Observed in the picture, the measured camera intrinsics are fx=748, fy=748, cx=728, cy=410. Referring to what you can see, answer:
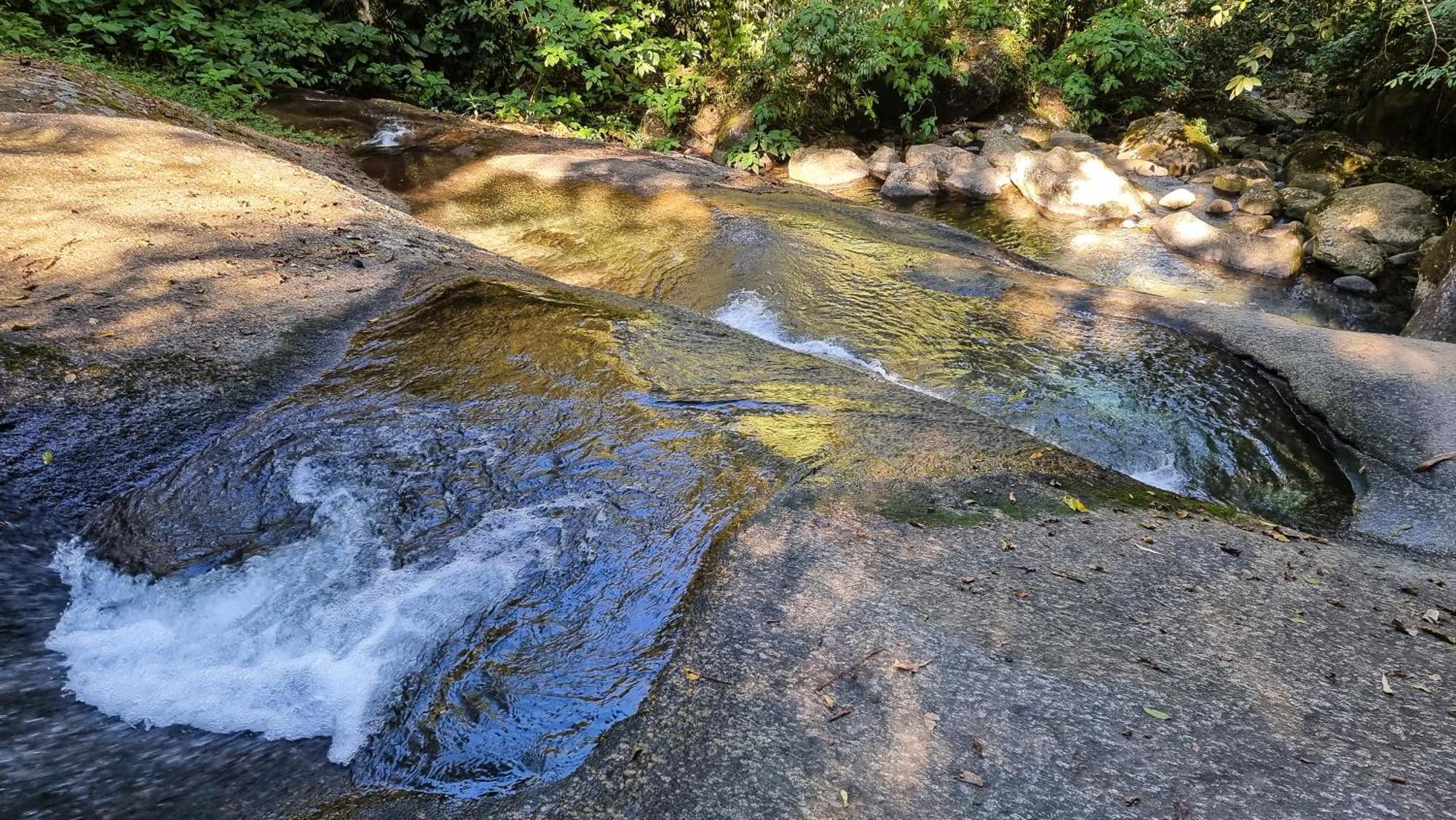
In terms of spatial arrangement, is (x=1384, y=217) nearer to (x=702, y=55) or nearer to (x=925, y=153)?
(x=925, y=153)

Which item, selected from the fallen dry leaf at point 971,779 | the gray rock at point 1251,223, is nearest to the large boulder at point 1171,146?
the gray rock at point 1251,223

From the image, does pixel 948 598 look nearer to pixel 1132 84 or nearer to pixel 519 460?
pixel 519 460

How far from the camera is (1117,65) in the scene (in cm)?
1502

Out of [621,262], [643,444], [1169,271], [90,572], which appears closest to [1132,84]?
[1169,271]

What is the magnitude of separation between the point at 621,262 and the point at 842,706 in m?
6.06

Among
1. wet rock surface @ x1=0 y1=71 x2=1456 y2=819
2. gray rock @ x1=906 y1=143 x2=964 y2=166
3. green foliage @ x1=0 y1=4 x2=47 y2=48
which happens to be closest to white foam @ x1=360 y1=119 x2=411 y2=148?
green foliage @ x1=0 y1=4 x2=47 y2=48

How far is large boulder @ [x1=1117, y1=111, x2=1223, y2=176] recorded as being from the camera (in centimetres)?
1245

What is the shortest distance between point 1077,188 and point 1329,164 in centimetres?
368

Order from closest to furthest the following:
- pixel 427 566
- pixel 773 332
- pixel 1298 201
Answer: pixel 427 566 → pixel 773 332 → pixel 1298 201

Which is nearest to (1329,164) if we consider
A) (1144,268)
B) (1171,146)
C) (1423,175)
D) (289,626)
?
(1423,175)

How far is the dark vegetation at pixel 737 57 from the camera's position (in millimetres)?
11750

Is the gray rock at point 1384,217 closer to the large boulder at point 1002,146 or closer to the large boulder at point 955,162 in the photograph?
the large boulder at point 1002,146

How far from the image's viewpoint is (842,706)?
8.10 feet

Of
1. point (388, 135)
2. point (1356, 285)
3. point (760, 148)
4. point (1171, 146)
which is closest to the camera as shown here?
point (1356, 285)
